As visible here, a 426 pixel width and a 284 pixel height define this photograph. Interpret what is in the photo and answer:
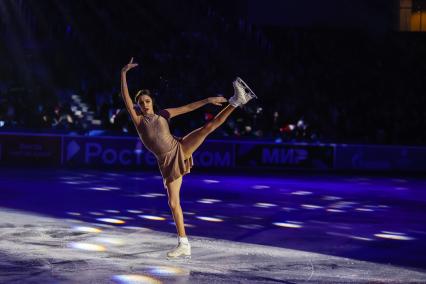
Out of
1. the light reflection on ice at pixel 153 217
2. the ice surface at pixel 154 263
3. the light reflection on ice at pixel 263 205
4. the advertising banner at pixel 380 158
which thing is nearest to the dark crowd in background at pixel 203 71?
the advertising banner at pixel 380 158

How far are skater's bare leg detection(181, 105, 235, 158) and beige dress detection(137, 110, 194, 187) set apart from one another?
7 cm

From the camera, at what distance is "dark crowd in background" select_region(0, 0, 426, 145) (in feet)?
63.9

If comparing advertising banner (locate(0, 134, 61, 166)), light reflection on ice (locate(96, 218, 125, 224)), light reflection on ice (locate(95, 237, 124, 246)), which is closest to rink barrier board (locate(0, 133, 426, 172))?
advertising banner (locate(0, 134, 61, 166))

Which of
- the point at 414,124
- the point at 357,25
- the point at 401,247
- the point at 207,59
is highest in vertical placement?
the point at 357,25

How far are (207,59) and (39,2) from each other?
6.30 metres

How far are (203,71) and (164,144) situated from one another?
1604cm

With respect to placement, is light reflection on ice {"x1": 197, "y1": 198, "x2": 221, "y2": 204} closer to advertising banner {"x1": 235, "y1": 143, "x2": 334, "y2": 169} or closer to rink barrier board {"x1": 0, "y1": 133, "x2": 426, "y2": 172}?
rink barrier board {"x1": 0, "y1": 133, "x2": 426, "y2": 172}

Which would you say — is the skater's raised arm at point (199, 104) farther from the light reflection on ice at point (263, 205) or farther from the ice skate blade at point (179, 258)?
the light reflection on ice at point (263, 205)

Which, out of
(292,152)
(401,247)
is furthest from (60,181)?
(401,247)

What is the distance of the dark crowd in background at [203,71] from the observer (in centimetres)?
1948

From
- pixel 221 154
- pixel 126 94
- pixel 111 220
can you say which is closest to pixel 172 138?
pixel 126 94

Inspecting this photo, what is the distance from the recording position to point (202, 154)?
1805 centimetres

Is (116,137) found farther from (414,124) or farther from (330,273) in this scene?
(330,273)

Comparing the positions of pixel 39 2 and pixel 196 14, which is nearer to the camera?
pixel 39 2
